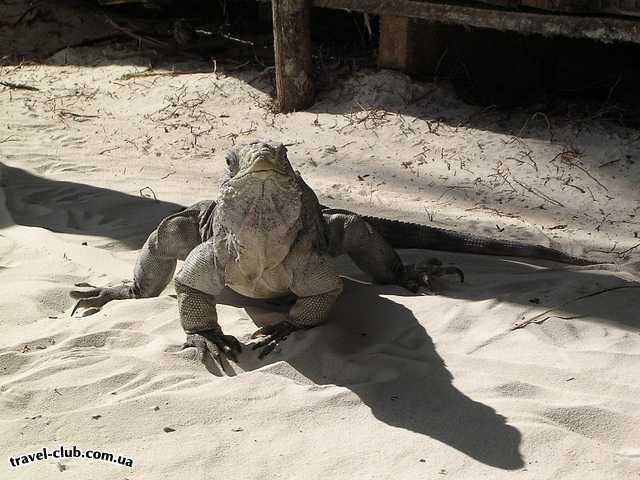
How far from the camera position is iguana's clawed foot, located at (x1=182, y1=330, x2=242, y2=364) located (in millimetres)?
4324

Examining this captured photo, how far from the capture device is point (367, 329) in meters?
4.64

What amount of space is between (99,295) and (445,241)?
2382 millimetres

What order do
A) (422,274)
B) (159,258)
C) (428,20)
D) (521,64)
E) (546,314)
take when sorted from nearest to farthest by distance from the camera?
(546,314), (159,258), (422,274), (428,20), (521,64)

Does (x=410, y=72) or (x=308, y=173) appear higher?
(x=410, y=72)

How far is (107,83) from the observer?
10688 mm

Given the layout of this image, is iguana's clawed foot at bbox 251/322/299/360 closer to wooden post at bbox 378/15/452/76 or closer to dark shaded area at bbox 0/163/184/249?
dark shaded area at bbox 0/163/184/249

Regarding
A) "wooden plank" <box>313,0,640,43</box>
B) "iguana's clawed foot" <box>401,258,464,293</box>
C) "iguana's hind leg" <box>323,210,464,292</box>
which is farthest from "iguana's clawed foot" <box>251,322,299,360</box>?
"wooden plank" <box>313,0,640,43</box>

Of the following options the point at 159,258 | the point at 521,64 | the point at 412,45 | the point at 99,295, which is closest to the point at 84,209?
the point at 99,295

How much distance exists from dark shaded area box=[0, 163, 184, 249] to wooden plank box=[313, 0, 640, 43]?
297 cm

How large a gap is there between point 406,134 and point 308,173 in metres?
1.07

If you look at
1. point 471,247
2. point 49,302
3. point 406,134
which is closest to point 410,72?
point 406,134

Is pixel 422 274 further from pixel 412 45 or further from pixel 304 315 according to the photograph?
pixel 412 45

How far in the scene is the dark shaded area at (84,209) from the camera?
6.54 m

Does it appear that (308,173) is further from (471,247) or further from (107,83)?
(107,83)
